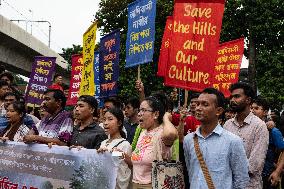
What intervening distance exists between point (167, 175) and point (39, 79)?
6.96m

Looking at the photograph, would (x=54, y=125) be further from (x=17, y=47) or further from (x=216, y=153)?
(x=17, y=47)

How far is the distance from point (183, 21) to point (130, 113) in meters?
1.83

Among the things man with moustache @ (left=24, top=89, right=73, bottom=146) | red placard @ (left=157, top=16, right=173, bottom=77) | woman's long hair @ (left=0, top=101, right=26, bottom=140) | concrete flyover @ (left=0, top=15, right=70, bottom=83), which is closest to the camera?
man with moustache @ (left=24, top=89, right=73, bottom=146)

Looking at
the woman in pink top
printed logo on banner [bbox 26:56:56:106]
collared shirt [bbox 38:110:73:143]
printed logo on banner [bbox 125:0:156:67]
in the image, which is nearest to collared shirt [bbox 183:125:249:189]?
the woman in pink top

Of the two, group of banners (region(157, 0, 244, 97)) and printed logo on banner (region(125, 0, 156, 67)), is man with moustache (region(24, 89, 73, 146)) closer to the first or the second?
group of banners (region(157, 0, 244, 97))

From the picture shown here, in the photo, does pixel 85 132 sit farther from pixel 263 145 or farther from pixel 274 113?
pixel 274 113

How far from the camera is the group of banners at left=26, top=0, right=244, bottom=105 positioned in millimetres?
6102

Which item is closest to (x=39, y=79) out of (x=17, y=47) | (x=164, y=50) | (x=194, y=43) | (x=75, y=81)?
(x=75, y=81)

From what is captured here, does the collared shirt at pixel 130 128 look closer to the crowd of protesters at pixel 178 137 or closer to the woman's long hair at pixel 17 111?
the crowd of protesters at pixel 178 137

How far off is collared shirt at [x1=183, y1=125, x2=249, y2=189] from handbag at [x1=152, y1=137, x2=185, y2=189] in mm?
159

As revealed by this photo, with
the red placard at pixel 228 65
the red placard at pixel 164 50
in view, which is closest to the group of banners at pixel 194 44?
the red placard at pixel 164 50

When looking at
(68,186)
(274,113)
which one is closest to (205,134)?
(68,186)

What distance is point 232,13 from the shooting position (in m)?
27.9

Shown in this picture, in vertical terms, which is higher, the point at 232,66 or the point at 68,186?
the point at 232,66
